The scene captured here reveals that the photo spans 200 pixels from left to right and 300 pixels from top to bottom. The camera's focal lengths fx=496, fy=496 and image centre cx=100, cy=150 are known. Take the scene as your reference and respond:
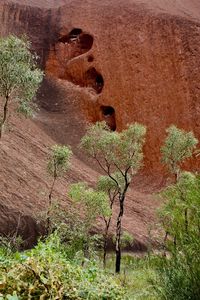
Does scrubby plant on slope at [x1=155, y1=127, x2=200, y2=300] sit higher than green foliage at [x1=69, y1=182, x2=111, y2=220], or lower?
higher

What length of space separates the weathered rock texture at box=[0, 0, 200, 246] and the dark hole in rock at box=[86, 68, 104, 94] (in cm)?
9

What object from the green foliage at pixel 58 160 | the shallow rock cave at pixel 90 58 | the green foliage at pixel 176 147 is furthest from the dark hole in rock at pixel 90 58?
the green foliage at pixel 58 160

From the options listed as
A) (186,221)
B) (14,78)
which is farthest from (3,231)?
(186,221)

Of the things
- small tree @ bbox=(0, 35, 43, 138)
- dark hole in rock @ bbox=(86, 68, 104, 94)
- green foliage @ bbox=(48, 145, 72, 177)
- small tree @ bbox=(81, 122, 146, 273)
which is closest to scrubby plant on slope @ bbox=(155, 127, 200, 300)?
small tree @ bbox=(0, 35, 43, 138)

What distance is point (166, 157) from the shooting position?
2655 cm

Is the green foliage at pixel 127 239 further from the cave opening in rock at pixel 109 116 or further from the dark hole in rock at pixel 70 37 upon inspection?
the dark hole in rock at pixel 70 37

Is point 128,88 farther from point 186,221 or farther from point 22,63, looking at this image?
point 186,221

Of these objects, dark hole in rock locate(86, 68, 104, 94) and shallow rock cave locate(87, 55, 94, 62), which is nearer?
dark hole in rock locate(86, 68, 104, 94)

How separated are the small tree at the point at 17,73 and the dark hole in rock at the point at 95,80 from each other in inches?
1035

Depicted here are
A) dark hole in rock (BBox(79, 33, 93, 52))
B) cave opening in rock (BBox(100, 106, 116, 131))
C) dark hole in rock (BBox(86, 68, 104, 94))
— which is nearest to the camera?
cave opening in rock (BBox(100, 106, 116, 131))

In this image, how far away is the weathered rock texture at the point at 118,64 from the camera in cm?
3859

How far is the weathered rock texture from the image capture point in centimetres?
3859

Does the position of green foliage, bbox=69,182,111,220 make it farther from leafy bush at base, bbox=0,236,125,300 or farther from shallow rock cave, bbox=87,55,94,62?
shallow rock cave, bbox=87,55,94,62

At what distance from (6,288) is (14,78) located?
14.4 meters
